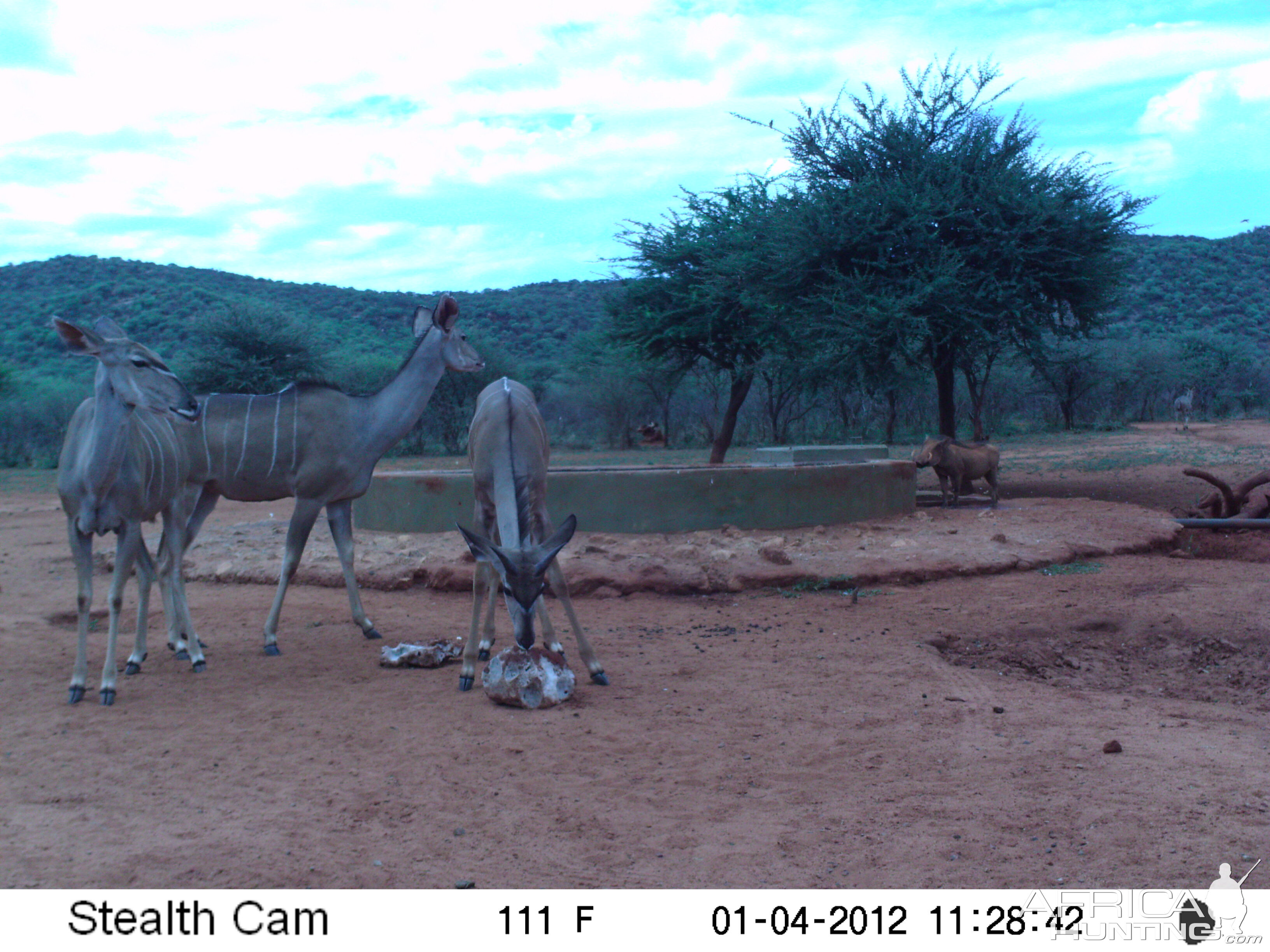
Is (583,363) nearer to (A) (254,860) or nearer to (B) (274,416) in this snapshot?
(B) (274,416)

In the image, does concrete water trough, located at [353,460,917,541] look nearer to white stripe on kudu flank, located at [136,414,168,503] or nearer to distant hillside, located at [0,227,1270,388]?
white stripe on kudu flank, located at [136,414,168,503]

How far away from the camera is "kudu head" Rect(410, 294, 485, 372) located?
24.1 feet

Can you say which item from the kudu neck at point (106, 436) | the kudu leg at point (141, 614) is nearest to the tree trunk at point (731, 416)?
the kudu leg at point (141, 614)

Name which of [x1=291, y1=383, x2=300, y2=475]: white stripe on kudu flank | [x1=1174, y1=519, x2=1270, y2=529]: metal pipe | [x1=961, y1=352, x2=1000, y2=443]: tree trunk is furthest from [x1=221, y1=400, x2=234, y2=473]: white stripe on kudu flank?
[x1=961, y1=352, x2=1000, y2=443]: tree trunk

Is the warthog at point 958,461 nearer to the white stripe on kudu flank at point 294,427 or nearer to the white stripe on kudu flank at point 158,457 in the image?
the white stripe on kudu flank at point 294,427

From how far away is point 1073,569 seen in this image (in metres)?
9.29

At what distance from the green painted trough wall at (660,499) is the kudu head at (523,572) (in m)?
4.72

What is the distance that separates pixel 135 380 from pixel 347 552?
2.16 m

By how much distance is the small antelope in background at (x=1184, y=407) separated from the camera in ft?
102

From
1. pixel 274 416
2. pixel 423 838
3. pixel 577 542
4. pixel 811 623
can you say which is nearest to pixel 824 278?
pixel 577 542

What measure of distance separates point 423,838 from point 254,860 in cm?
61

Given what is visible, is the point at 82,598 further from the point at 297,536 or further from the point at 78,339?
the point at 297,536

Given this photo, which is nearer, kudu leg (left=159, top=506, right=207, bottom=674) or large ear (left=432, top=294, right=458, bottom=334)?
kudu leg (left=159, top=506, right=207, bottom=674)

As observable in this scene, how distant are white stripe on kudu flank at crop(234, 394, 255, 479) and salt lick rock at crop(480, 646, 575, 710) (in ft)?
8.99
